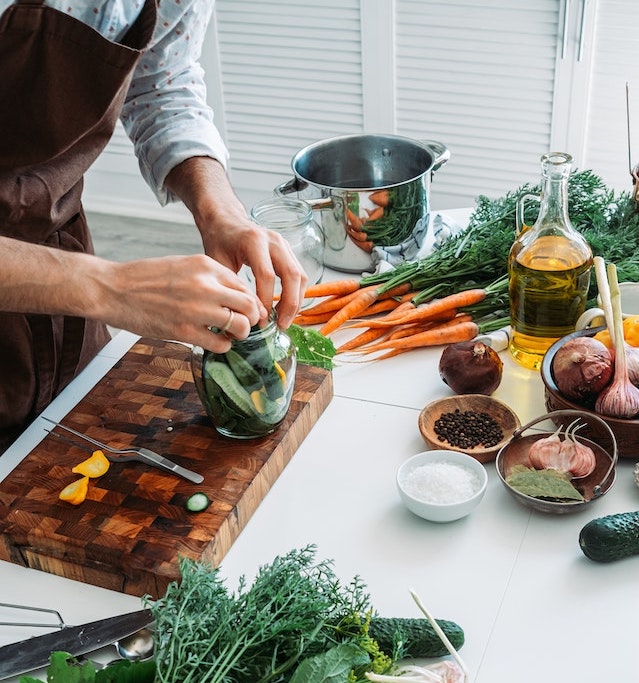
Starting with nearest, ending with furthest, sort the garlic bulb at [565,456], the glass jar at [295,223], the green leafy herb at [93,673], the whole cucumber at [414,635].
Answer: the green leafy herb at [93,673] → the whole cucumber at [414,635] → the garlic bulb at [565,456] → the glass jar at [295,223]

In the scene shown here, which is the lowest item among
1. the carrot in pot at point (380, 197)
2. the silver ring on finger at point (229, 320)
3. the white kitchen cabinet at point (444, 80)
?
the white kitchen cabinet at point (444, 80)

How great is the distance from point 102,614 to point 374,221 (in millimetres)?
890

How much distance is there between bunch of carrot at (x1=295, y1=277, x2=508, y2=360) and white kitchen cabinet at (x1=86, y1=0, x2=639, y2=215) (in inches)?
64.0

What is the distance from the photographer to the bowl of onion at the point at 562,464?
1.17 m

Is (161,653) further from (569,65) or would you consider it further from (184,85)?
(569,65)

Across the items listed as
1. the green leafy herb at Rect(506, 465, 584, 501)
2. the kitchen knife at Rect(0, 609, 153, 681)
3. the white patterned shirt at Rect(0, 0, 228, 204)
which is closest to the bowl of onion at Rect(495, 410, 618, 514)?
the green leafy herb at Rect(506, 465, 584, 501)

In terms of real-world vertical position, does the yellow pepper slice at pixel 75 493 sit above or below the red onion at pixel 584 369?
below

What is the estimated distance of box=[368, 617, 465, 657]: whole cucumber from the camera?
3.20ft

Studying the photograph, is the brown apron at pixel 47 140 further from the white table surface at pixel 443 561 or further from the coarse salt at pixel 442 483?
the coarse salt at pixel 442 483

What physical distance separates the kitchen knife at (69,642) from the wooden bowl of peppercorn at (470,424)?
1.61 feet

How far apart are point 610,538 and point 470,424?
11.4 inches

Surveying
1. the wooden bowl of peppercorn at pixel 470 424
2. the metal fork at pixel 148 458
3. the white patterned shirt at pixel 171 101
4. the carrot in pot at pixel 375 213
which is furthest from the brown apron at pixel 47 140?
the wooden bowl of peppercorn at pixel 470 424

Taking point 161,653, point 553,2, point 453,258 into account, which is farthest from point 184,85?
point 553,2

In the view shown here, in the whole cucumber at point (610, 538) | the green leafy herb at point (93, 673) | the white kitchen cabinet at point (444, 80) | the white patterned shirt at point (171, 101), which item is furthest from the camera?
the white kitchen cabinet at point (444, 80)
